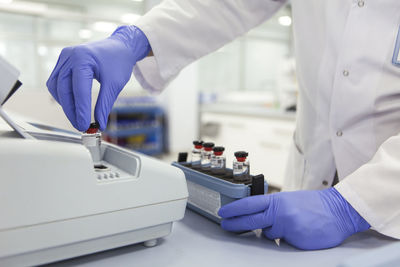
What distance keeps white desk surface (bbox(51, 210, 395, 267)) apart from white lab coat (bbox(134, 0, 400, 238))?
0.09 metres

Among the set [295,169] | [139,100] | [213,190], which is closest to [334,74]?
[295,169]

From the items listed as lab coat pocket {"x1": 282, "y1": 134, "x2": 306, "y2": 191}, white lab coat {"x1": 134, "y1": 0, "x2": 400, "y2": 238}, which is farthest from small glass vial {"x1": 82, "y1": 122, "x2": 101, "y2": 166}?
lab coat pocket {"x1": 282, "y1": 134, "x2": 306, "y2": 191}

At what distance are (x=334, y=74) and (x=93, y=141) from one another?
607 millimetres

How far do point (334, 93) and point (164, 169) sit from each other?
19.8 inches

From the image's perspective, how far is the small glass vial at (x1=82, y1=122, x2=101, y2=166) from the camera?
634 millimetres

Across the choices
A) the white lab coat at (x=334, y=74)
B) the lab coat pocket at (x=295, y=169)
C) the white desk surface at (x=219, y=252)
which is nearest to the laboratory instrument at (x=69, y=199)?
the white desk surface at (x=219, y=252)

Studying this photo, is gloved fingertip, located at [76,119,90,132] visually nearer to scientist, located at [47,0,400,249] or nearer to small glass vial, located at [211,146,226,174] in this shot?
scientist, located at [47,0,400,249]

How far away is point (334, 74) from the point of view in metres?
0.85

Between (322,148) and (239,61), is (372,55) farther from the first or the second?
(239,61)

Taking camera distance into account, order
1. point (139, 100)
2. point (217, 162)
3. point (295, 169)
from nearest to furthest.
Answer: point (217, 162)
point (295, 169)
point (139, 100)

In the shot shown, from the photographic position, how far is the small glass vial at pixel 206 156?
2.37 ft

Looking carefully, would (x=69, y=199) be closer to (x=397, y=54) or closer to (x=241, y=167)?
(x=241, y=167)

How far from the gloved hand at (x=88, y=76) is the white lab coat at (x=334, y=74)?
0.15 metres

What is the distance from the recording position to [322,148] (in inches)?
36.3
